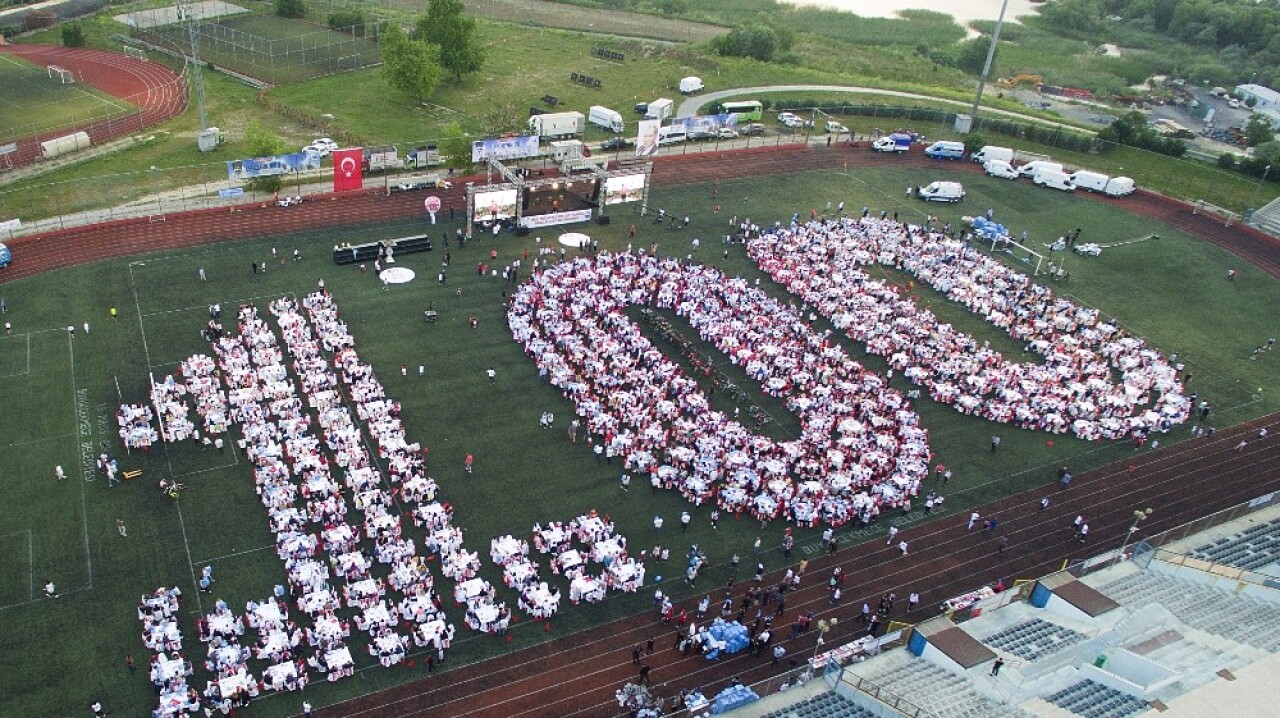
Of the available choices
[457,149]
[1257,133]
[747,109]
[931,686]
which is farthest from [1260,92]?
[931,686]

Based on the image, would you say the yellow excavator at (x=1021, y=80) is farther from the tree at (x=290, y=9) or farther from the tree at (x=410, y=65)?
the tree at (x=290, y=9)

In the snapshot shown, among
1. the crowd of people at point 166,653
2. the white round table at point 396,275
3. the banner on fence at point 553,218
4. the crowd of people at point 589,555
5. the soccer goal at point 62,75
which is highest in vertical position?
the soccer goal at point 62,75

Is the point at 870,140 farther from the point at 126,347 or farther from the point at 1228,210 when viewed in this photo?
the point at 126,347

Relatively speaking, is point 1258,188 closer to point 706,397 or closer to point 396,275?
point 706,397

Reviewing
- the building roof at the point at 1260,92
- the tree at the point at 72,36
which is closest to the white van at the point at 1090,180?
the building roof at the point at 1260,92

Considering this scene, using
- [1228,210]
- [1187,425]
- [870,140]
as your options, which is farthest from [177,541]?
[1228,210]

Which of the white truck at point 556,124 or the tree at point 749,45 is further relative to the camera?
the tree at point 749,45

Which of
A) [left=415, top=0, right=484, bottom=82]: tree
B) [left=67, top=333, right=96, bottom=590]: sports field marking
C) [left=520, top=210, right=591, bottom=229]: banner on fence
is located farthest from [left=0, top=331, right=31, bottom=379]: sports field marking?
[left=415, top=0, right=484, bottom=82]: tree
